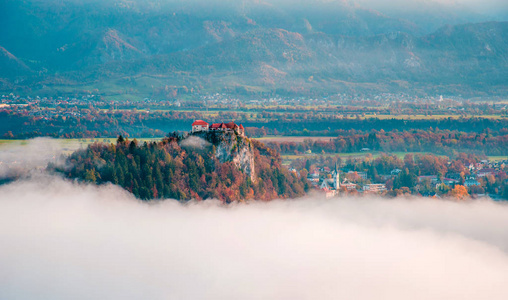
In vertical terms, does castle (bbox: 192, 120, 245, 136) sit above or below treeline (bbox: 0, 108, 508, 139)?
above

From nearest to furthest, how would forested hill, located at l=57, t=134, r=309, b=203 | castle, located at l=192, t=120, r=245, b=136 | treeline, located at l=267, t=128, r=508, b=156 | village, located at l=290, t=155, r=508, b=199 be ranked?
1. forested hill, located at l=57, t=134, r=309, b=203
2. castle, located at l=192, t=120, r=245, b=136
3. village, located at l=290, t=155, r=508, b=199
4. treeline, located at l=267, t=128, r=508, b=156

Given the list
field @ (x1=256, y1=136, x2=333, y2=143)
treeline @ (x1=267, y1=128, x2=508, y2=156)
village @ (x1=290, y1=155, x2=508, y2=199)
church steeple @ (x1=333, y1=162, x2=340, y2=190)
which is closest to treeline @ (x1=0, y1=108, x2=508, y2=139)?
field @ (x1=256, y1=136, x2=333, y2=143)

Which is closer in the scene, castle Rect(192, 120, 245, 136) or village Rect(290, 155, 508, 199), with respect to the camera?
castle Rect(192, 120, 245, 136)

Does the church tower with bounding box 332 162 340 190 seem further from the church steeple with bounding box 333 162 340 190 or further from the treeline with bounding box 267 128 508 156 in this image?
the treeline with bounding box 267 128 508 156

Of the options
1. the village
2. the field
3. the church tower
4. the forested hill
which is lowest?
the village

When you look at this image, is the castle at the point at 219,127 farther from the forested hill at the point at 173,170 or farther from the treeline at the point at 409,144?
the treeline at the point at 409,144

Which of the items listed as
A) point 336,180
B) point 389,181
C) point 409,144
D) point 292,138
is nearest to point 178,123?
point 292,138

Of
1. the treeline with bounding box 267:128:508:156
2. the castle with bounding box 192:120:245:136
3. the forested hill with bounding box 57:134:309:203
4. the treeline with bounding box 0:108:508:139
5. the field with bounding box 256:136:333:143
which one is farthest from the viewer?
the treeline with bounding box 0:108:508:139

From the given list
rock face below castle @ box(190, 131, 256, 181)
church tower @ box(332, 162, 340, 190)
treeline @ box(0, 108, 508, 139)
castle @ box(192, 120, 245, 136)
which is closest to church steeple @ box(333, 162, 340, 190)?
church tower @ box(332, 162, 340, 190)
